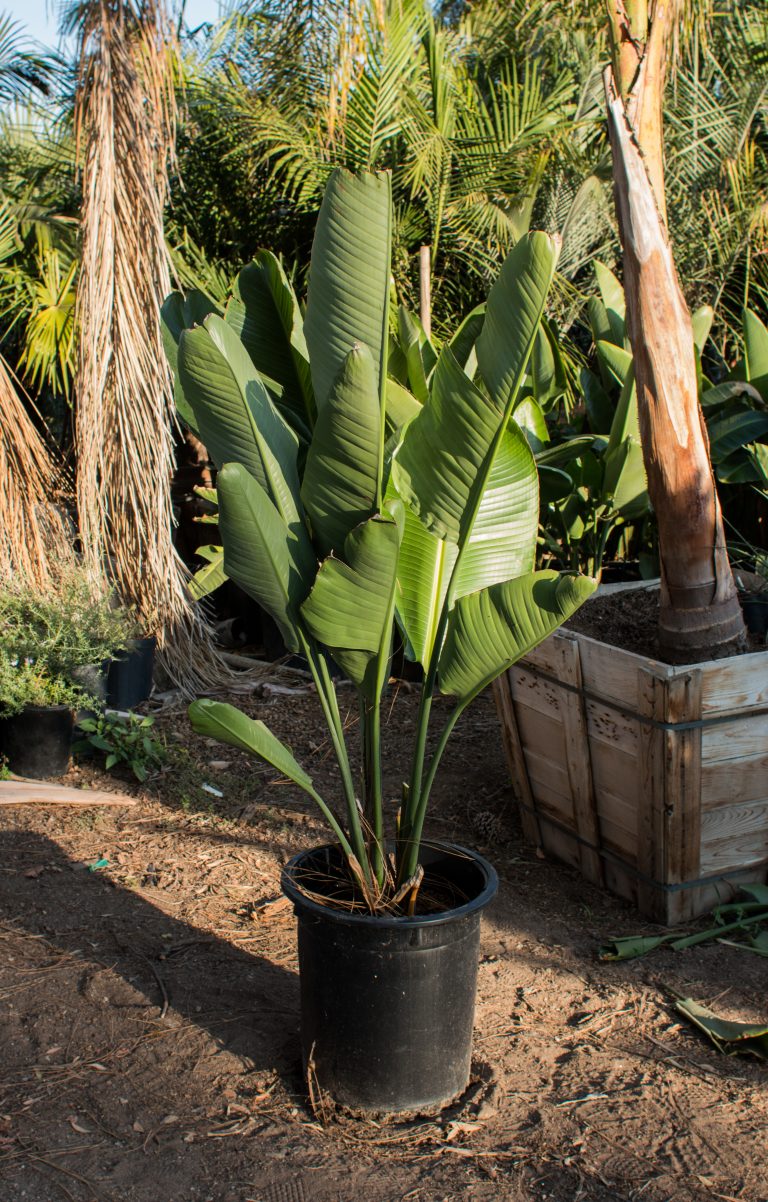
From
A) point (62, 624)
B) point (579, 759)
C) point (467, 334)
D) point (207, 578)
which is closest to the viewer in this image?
point (467, 334)

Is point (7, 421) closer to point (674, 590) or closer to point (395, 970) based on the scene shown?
point (674, 590)

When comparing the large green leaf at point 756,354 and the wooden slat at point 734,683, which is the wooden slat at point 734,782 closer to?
the wooden slat at point 734,683

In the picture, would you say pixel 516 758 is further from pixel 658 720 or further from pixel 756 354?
pixel 756 354

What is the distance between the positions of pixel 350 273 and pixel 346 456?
0.34m

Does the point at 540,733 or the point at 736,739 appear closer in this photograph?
the point at 736,739

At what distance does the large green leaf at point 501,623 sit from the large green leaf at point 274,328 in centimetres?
69

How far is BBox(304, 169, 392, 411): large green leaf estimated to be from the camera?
5.95 ft

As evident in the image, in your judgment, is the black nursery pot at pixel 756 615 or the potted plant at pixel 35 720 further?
the potted plant at pixel 35 720

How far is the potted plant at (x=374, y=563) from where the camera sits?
183 cm

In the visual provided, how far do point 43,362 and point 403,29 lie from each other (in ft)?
10.1

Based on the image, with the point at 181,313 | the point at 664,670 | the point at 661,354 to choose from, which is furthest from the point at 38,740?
the point at 661,354

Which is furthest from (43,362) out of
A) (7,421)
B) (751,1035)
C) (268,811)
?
(751,1035)

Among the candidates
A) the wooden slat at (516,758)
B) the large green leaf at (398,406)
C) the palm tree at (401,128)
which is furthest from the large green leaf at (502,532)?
the palm tree at (401,128)

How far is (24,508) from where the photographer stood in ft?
16.0
